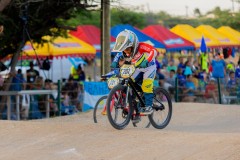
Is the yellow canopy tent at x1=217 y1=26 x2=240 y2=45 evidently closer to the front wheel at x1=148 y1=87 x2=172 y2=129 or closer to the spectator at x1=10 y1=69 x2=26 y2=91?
the spectator at x1=10 y1=69 x2=26 y2=91

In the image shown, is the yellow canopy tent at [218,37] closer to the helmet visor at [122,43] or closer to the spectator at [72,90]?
the spectator at [72,90]

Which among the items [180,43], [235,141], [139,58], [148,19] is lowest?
[235,141]

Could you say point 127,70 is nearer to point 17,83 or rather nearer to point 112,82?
point 112,82

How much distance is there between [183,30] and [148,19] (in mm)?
54278

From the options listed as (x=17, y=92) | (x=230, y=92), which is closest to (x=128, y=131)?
(x=17, y=92)

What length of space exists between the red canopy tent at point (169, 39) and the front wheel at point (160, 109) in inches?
605

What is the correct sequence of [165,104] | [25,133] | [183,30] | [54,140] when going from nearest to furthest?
1. [54,140]
2. [25,133]
3. [165,104]
4. [183,30]

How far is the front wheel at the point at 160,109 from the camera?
11481 millimetres

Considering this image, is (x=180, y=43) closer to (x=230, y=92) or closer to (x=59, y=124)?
(x=230, y=92)

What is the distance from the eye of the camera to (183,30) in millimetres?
30391

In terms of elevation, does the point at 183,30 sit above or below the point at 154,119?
above

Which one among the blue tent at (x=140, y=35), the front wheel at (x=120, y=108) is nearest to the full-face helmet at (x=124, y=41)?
the front wheel at (x=120, y=108)

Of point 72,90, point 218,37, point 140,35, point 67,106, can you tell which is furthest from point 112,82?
point 218,37

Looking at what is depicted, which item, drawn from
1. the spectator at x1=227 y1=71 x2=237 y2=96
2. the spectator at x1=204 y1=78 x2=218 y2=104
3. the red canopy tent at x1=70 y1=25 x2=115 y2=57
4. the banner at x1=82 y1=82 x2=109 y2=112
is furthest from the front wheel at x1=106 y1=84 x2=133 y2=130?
the red canopy tent at x1=70 y1=25 x2=115 y2=57
